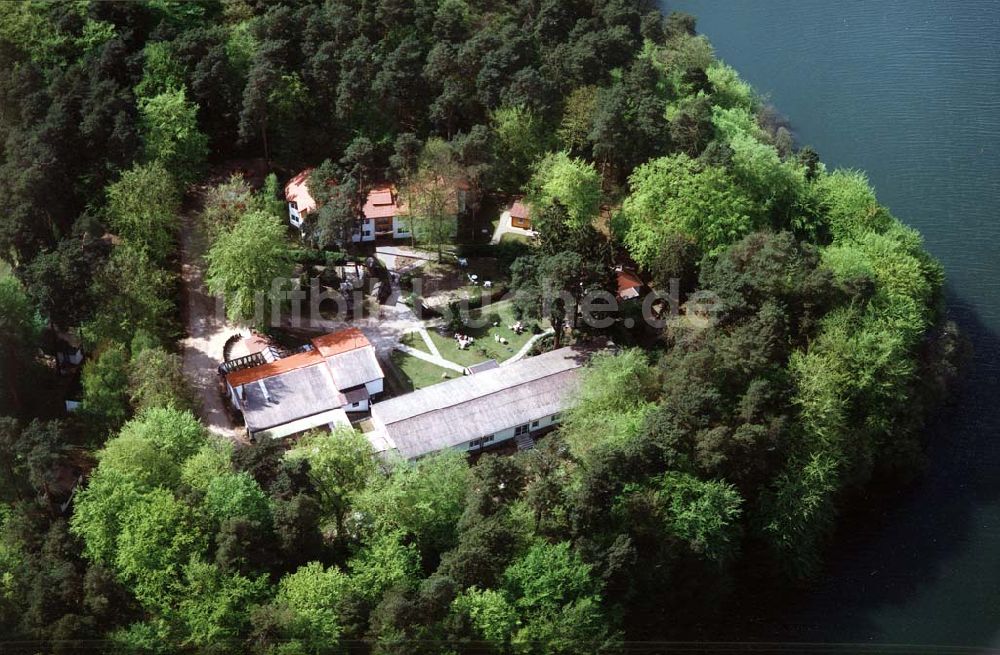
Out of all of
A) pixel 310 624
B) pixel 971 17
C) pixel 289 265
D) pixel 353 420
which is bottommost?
pixel 310 624

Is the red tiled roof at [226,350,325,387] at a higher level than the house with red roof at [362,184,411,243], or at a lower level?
lower

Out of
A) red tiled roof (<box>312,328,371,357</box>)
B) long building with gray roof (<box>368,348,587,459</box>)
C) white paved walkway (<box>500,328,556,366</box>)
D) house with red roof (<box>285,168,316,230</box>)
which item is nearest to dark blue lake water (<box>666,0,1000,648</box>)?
long building with gray roof (<box>368,348,587,459</box>)

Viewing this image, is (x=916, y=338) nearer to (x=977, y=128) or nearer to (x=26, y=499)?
(x=977, y=128)

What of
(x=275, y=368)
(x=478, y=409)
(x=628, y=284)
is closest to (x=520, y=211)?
(x=628, y=284)

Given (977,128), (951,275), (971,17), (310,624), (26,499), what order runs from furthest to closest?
(971,17) < (977,128) < (951,275) < (26,499) < (310,624)

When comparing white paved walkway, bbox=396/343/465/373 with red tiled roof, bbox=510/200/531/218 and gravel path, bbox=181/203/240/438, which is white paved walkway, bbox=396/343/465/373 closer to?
gravel path, bbox=181/203/240/438

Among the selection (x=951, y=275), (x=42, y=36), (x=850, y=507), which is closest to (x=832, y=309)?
(x=850, y=507)

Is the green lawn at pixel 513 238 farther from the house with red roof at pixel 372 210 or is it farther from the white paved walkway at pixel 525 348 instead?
the white paved walkway at pixel 525 348
